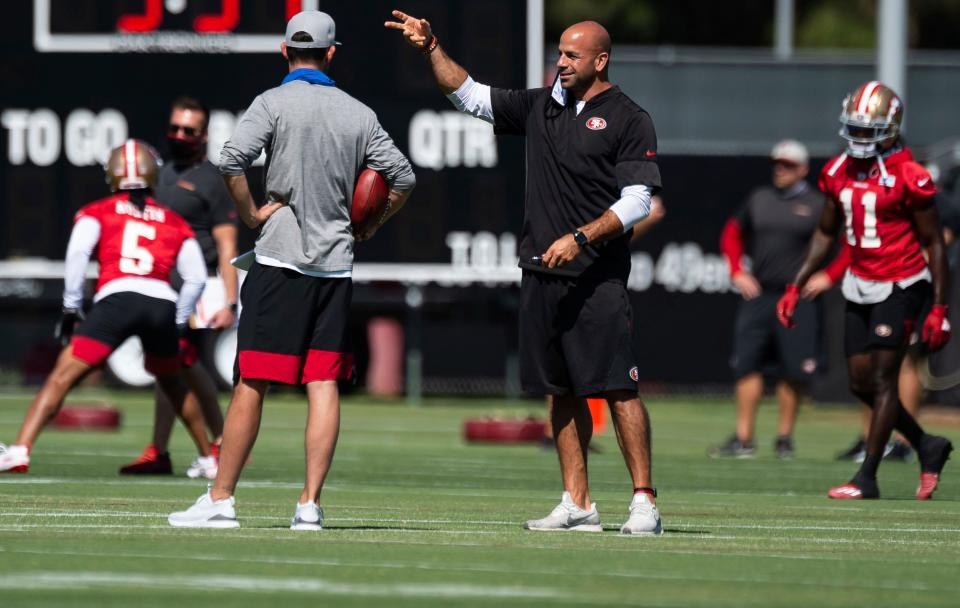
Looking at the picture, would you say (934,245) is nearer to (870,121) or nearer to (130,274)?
(870,121)

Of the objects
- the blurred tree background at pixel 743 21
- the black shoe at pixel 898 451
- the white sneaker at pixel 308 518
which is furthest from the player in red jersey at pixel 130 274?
the blurred tree background at pixel 743 21

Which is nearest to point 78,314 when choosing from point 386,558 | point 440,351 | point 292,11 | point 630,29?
point 386,558

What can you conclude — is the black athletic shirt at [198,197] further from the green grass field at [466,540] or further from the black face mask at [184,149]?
the green grass field at [466,540]

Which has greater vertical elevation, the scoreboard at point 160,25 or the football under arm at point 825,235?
the scoreboard at point 160,25

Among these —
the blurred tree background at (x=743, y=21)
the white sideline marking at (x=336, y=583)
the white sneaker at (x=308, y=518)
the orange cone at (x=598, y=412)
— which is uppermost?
the blurred tree background at (x=743, y=21)

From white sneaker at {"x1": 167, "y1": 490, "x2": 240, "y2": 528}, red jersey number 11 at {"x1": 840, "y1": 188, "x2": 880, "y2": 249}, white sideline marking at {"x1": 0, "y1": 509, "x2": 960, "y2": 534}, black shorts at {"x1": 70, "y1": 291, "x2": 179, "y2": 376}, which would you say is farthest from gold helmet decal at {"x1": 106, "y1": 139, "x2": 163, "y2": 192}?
red jersey number 11 at {"x1": 840, "y1": 188, "x2": 880, "y2": 249}

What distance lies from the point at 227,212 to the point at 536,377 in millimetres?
4142

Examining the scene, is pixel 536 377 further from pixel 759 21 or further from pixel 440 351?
pixel 759 21

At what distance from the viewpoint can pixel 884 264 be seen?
11.1 m

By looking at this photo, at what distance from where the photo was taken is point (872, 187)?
11008 millimetres

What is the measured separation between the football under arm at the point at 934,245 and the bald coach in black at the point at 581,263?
119 inches

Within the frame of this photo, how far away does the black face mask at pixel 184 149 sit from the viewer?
12.2 metres

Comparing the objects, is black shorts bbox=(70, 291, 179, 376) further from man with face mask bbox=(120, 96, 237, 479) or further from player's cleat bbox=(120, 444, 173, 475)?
player's cleat bbox=(120, 444, 173, 475)

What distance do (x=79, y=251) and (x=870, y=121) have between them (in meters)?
4.39
